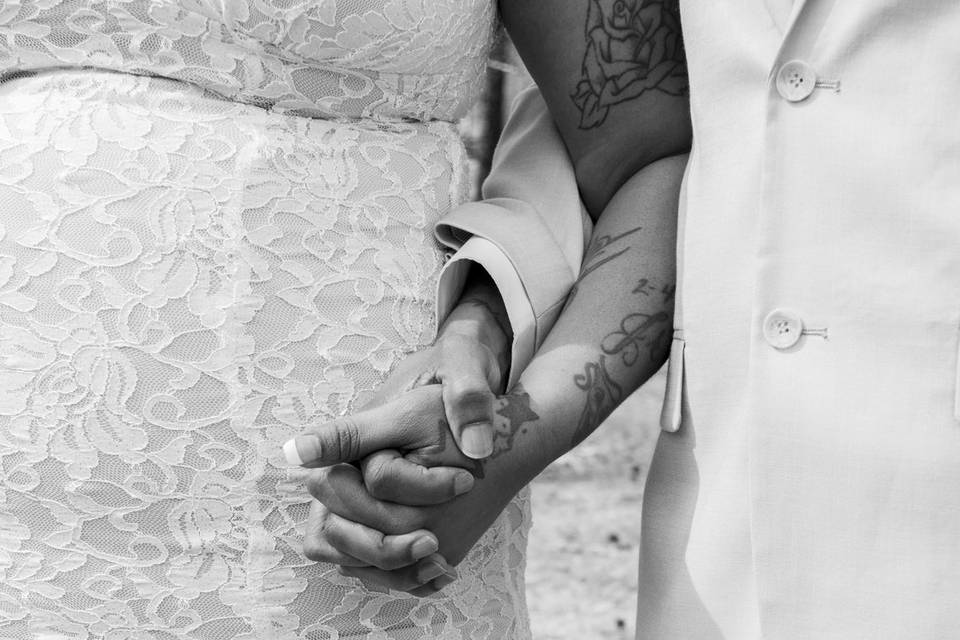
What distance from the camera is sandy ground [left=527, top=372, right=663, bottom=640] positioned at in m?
5.07

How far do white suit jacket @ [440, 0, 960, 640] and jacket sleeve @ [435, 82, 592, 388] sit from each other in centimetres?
19

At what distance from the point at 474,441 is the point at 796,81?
571mm

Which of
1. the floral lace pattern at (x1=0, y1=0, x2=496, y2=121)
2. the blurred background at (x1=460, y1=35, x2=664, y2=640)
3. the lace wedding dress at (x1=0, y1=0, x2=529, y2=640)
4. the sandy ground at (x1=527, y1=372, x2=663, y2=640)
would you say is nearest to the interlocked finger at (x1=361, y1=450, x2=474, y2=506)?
the lace wedding dress at (x1=0, y1=0, x2=529, y2=640)

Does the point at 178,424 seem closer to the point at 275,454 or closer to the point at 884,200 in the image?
the point at 275,454

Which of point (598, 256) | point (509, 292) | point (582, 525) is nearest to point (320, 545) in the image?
point (509, 292)

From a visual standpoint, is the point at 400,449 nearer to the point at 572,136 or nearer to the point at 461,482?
the point at 461,482

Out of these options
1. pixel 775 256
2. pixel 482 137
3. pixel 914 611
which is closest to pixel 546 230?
pixel 775 256

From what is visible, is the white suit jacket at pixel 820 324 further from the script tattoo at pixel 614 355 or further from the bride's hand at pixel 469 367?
the bride's hand at pixel 469 367

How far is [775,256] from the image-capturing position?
1368 mm

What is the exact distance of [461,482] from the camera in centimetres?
129

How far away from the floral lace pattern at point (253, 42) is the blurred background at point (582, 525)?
2.74 meters

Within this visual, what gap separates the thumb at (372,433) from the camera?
124cm

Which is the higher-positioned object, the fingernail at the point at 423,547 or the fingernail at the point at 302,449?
the fingernail at the point at 302,449

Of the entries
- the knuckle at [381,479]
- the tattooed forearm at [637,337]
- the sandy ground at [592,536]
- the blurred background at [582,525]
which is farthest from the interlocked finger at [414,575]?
the sandy ground at [592,536]
